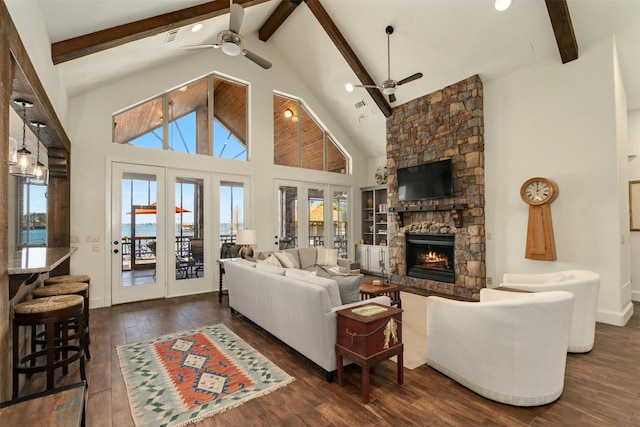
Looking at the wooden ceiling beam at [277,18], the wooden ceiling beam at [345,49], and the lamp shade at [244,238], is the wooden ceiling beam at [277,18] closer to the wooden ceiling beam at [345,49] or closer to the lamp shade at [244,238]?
the wooden ceiling beam at [345,49]

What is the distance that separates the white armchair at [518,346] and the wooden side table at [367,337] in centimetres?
55

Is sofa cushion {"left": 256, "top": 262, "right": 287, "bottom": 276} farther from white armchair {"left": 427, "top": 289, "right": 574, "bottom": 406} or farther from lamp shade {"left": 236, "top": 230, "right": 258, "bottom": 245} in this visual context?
white armchair {"left": 427, "top": 289, "right": 574, "bottom": 406}

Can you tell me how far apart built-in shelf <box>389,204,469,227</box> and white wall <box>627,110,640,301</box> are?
2898 millimetres

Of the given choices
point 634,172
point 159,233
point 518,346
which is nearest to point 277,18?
point 159,233

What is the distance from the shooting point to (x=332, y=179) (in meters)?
7.85

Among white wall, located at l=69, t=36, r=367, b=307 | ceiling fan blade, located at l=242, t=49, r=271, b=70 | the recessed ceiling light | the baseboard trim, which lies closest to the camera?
ceiling fan blade, located at l=242, t=49, r=271, b=70

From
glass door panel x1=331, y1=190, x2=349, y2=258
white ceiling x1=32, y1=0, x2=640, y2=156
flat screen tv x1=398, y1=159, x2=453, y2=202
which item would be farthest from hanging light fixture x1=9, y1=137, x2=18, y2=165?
glass door panel x1=331, y1=190, x2=349, y2=258

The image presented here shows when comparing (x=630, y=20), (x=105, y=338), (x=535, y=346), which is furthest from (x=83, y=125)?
(x=630, y=20)

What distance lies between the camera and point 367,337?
2.37 m

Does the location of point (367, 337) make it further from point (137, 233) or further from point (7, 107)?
point (137, 233)

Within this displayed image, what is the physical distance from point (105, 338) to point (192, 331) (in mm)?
962

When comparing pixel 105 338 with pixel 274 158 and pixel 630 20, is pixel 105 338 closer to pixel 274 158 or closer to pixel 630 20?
pixel 274 158

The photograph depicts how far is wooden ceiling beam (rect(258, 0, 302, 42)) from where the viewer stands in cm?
560

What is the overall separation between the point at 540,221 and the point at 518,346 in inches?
123
